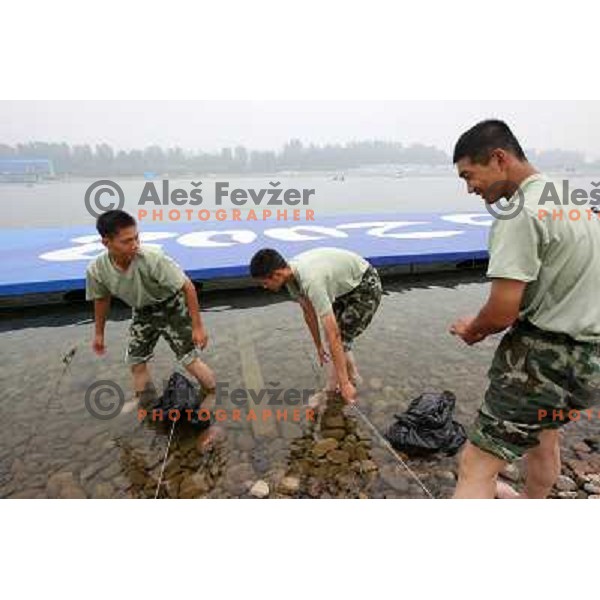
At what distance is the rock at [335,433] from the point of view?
10.7ft

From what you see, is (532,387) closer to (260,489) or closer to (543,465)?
(543,465)

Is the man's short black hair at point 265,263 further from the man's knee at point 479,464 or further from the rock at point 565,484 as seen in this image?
the rock at point 565,484

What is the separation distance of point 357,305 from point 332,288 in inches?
14.8

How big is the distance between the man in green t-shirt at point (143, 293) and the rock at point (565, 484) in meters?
2.67

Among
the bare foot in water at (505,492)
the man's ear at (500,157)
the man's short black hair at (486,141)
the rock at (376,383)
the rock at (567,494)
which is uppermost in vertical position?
the man's short black hair at (486,141)

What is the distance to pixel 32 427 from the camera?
3512 mm

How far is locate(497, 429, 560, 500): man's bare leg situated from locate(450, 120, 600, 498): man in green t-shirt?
40 cm

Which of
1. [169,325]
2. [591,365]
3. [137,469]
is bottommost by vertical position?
[137,469]

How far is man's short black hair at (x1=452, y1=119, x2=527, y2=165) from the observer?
5.61 ft

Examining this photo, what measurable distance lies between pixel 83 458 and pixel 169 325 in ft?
3.85

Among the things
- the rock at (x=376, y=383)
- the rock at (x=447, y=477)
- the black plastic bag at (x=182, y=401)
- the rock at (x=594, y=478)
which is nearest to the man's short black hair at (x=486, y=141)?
the rock at (x=447, y=477)

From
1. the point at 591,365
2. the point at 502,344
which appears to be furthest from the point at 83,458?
the point at 591,365

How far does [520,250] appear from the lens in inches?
62.2

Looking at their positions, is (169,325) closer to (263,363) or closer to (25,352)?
(263,363)
